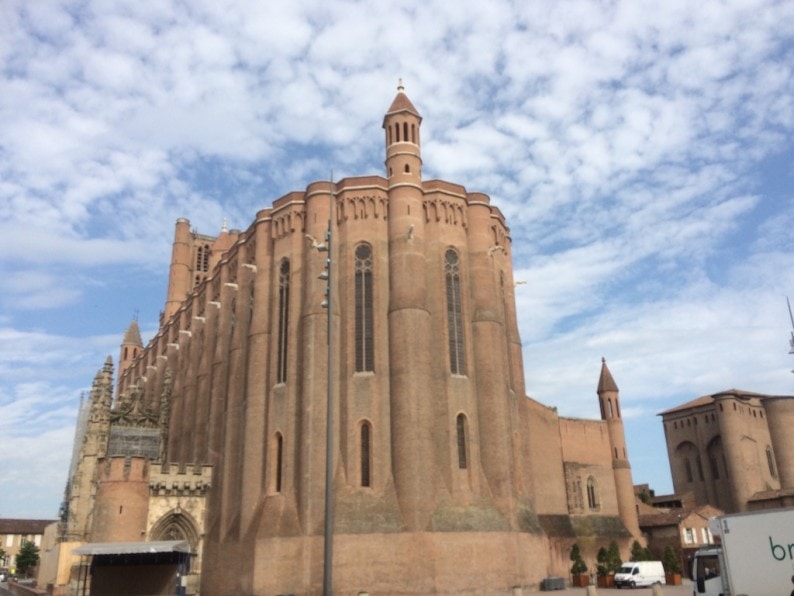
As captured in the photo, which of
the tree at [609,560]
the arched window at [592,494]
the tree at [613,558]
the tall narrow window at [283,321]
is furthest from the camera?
the arched window at [592,494]

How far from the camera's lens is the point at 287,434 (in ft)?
110

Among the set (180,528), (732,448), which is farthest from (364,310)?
(732,448)

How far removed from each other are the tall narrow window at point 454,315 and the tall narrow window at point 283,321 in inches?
322

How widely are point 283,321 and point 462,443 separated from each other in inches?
433

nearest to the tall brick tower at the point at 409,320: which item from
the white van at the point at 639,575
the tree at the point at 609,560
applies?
the white van at the point at 639,575

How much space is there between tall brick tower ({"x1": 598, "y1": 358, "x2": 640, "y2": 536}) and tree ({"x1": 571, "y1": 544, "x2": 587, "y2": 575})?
8487 millimetres

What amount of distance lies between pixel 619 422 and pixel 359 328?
1003 inches

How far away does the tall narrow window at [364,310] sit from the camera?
33719 millimetres

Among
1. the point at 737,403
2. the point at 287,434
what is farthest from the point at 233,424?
the point at 737,403

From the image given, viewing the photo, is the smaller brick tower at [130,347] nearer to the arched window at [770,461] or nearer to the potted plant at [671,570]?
the potted plant at [671,570]

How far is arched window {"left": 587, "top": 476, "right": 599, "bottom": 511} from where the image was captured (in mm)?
47031

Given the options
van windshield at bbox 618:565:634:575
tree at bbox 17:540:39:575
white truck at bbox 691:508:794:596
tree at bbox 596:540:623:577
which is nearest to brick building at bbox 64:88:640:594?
tree at bbox 596:540:623:577

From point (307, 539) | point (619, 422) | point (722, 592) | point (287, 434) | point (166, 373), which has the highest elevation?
point (166, 373)

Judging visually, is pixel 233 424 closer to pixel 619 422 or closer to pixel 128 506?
pixel 128 506
